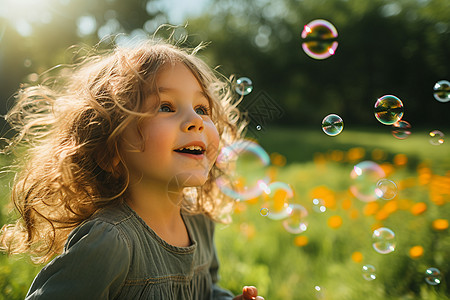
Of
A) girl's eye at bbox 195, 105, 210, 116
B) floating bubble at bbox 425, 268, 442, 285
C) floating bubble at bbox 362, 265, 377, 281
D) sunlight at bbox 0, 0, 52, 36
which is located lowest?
floating bubble at bbox 362, 265, 377, 281

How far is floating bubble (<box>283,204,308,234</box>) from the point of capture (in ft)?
7.91

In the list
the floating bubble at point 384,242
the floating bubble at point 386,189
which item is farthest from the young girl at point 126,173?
the floating bubble at point 386,189

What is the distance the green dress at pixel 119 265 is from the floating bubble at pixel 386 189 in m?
1.21

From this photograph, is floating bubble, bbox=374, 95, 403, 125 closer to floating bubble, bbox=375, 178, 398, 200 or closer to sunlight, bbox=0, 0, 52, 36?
floating bubble, bbox=375, 178, 398, 200

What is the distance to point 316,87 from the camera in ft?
65.4

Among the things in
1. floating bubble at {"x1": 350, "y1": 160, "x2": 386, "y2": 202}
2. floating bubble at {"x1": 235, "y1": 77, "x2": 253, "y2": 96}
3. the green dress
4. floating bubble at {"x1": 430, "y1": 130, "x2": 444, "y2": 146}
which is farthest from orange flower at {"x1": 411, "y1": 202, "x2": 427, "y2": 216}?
the green dress

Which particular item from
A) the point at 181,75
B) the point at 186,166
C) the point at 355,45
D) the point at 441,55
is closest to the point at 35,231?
the point at 186,166

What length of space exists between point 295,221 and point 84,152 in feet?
4.75

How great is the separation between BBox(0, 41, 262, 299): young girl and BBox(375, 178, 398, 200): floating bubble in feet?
3.62

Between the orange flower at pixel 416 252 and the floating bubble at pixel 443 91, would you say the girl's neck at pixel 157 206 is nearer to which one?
the orange flower at pixel 416 252

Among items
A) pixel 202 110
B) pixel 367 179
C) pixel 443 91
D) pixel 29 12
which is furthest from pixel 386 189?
pixel 29 12

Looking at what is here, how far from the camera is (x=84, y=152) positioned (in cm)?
152

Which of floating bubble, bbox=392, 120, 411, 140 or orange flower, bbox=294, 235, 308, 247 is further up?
floating bubble, bbox=392, 120, 411, 140

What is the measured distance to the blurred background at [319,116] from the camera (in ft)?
7.28
